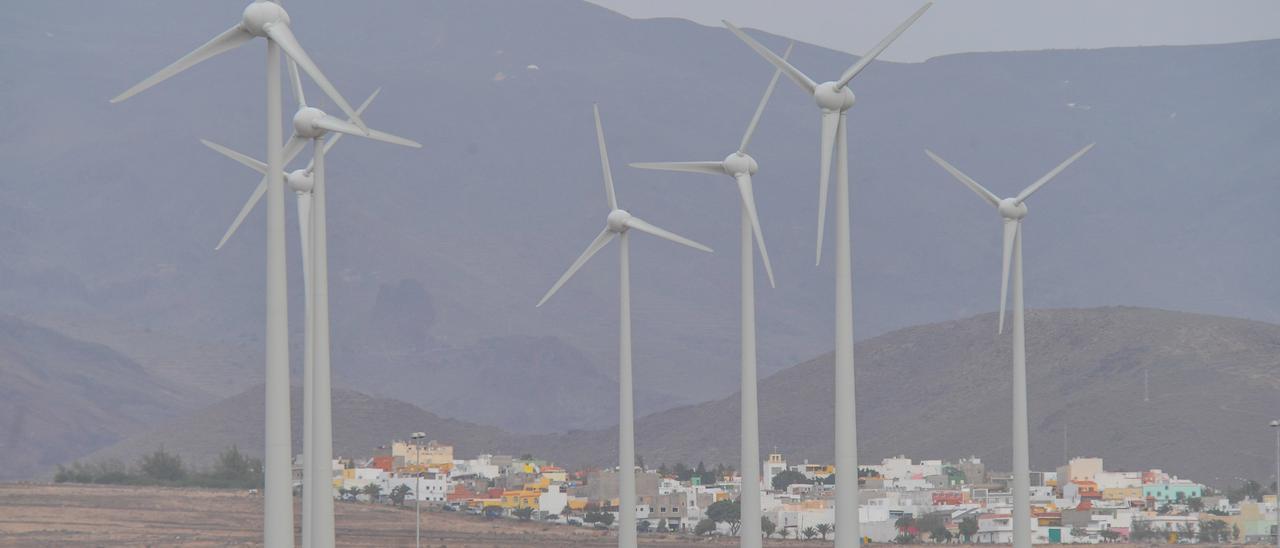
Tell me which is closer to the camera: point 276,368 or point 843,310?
point 276,368

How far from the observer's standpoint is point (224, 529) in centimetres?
18550

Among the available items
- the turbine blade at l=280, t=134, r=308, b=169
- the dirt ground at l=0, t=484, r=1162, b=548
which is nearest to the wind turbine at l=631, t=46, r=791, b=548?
the turbine blade at l=280, t=134, r=308, b=169

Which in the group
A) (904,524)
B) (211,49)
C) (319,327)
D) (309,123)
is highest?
(211,49)

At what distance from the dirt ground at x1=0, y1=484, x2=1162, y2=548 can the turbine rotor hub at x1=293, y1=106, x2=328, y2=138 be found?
95.7 metres

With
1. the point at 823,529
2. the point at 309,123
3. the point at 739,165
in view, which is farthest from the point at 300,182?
the point at 823,529

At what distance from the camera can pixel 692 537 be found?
586 ft

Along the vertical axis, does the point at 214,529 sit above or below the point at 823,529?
above

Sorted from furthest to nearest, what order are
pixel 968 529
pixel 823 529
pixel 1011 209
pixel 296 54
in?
pixel 823 529
pixel 968 529
pixel 1011 209
pixel 296 54

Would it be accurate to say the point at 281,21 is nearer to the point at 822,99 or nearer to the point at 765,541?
the point at 822,99

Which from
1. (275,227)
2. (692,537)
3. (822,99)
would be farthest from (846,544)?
(692,537)

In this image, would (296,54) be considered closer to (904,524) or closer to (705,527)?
(705,527)

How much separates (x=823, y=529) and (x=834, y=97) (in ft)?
446

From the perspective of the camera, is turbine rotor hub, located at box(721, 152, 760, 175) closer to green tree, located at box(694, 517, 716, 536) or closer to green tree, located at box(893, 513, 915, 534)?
green tree, located at box(694, 517, 716, 536)

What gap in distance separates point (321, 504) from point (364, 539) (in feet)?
371
